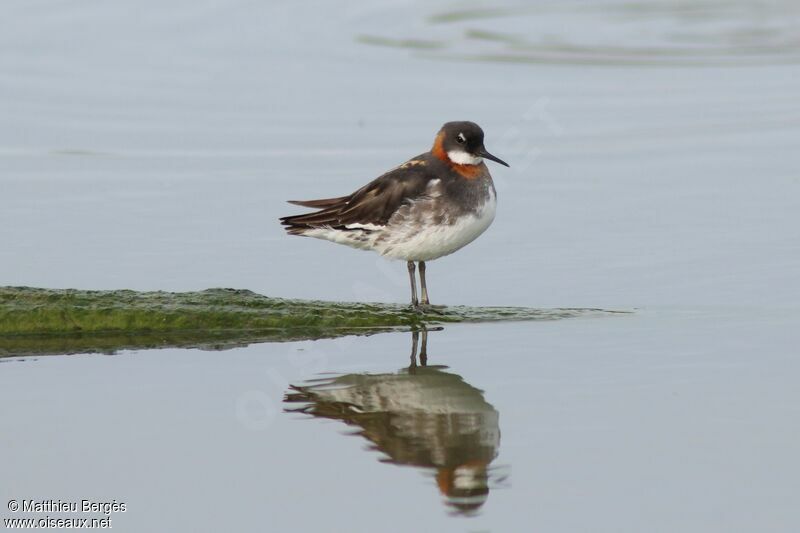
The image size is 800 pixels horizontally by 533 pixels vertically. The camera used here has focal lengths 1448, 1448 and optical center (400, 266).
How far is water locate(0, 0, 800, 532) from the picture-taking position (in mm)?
9242

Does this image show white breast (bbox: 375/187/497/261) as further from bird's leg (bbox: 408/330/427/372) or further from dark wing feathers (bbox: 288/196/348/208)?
bird's leg (bbox: 408/330/427/372)

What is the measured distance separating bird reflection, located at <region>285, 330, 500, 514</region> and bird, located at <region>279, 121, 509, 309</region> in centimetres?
139

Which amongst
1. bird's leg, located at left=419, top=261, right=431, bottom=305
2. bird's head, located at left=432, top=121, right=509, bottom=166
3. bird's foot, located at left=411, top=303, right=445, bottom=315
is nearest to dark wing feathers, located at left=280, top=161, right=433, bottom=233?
bird's head, located at left=432, top=121, right=509, bottom=166

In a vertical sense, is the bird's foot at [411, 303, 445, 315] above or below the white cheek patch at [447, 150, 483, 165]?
below

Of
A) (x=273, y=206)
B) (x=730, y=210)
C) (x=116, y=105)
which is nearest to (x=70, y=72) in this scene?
(x=116, y=105)

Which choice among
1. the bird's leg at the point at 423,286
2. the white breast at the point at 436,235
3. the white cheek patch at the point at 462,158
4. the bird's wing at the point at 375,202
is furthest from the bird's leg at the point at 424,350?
the white cheek patch at the point at 462,158

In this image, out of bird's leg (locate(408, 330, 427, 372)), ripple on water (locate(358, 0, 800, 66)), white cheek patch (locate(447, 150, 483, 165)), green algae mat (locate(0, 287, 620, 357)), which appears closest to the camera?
bird's leg (locate(408, 330, 427, 372))

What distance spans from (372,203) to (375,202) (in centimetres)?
3

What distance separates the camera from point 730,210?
1622 centimetres

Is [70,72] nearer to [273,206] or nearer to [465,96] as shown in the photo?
[465,96]

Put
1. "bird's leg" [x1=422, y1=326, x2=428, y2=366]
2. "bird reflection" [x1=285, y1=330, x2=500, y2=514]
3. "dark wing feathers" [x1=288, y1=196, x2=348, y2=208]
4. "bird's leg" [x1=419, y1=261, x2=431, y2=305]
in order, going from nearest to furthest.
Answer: "bird reflection" [x1=285, y1=330, x2=500, y2=514] → "bird's leg" [x1=422, y1=326, x2=428, y2=366] → "bird's leg" [x1=419, y1=261, x2=431, y2=305] → "dark wing feathers" [x1=288, y1=196, x2=348, y2=208]

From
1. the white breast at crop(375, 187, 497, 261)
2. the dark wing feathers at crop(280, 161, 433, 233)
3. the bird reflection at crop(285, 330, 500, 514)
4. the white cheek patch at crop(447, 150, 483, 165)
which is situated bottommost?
the bird reflection at crop(285, 330, 500, 514)

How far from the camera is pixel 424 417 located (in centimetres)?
1040

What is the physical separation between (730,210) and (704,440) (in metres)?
7.04
